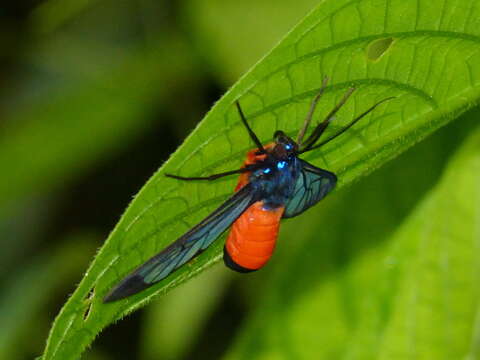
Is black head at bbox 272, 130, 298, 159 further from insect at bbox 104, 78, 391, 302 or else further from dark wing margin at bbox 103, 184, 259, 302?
dark wing margin at bbox 103, 184, 259, 302

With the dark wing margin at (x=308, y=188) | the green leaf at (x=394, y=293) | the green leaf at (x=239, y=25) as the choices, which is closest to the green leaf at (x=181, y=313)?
the green leaf at (x=239, y=25)

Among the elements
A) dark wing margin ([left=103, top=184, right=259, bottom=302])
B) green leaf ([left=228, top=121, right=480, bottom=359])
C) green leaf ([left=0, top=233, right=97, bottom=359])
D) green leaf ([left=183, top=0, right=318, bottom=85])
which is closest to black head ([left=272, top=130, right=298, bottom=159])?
dark wing margin ([left=103, top=184, right=259, bottom=302])

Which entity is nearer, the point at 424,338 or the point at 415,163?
the point at 424,338

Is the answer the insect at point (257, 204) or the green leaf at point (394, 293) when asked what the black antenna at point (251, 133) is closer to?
the insect at point (257, 204)

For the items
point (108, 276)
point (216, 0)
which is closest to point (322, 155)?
point (108, 276)

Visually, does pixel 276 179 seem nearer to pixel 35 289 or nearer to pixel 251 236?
pixel 251 236

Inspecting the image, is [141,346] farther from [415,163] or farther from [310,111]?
[310,111]

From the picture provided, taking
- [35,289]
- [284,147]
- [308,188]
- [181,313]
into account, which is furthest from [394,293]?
[35,289]
